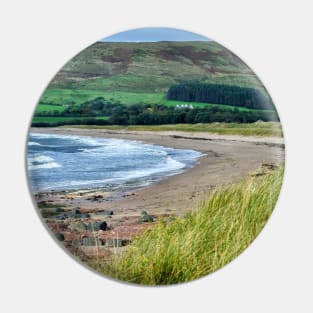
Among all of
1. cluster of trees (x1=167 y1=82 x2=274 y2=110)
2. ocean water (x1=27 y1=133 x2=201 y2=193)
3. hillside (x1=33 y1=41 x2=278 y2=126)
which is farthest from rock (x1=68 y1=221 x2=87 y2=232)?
cluster of trees (x1=167 y1=82 x2=274 y2=110)

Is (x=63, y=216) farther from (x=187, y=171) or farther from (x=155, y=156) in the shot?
(x=187, y=171)

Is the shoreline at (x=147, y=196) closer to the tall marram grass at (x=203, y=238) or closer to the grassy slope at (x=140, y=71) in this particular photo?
the tall marram grass at (x=203, y=238)

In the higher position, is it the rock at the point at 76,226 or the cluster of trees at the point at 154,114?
the cluster of trees at the point at 154,114

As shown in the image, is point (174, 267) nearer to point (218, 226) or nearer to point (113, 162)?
point (218, 226)

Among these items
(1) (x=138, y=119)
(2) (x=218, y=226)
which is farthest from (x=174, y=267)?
(1) (x=138, y=119)

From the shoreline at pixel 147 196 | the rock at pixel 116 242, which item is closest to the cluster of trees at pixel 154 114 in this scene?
the shoreline at pixel 147 196

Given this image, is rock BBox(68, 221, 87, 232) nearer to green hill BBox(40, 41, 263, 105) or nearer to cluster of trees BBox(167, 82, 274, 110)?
green hill BBox(40, 41, 263, 105)
